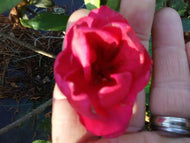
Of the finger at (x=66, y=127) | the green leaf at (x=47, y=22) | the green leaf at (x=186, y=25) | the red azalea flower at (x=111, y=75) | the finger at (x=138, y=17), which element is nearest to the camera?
the red azalea flower at (x=111, y=75)

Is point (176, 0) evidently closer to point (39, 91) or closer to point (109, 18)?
point (109, 18)

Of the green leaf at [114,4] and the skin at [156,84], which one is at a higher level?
Answer: the green leaf at [114,4]

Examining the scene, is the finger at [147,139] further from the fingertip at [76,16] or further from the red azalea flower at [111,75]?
the fingertip at [76,16]

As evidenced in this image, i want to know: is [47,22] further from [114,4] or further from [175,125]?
[175,125]

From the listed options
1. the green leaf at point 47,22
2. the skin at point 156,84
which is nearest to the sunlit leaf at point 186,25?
the skin at point 156,84

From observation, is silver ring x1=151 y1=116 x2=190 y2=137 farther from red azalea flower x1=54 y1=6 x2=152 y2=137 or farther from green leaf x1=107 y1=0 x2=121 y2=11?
green leaf x1=107 y1=0 x2=121 y2=11

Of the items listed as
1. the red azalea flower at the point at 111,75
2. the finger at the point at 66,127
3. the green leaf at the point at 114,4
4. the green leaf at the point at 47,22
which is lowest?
the finger at the point at 66,127

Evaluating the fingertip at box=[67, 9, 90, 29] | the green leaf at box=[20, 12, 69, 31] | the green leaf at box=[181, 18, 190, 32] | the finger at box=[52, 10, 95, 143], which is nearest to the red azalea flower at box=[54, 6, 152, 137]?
the finger at box=[52, 10, 95, 143]

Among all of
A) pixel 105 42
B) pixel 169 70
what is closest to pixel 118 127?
pixel 105 42
